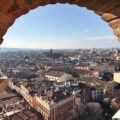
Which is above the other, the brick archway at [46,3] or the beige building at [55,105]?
the brick archway at [46,3]

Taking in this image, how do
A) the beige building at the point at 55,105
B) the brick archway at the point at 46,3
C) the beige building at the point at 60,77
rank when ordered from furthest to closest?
1. the beige building at the point at 60,77
2. the beige building at the point at 55,105
3. the brick archway at the point at 46,3

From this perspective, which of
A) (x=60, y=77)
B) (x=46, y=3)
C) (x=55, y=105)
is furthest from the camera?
(x=60, y=77)

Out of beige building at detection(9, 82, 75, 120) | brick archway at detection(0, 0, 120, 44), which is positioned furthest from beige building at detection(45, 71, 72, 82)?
brick archway at detection(0, 0, 120, 44)

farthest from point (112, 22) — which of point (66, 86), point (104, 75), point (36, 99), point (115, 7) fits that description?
point (104, 75)

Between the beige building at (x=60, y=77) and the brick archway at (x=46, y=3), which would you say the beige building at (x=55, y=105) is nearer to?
the beige building at (x=60, y=77)

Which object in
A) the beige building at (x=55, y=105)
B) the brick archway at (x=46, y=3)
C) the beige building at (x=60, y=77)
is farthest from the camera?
the beige building at (x=60, y=77)

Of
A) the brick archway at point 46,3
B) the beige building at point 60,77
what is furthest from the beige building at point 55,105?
the brick archway at point 46,3

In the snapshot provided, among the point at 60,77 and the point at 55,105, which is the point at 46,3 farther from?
the point at 60,77

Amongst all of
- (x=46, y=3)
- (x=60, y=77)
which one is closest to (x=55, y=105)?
(x=60, y=77)

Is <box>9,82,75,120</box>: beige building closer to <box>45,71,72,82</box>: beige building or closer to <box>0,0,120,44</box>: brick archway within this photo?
<box>45,71,72,82</box>: beige building
